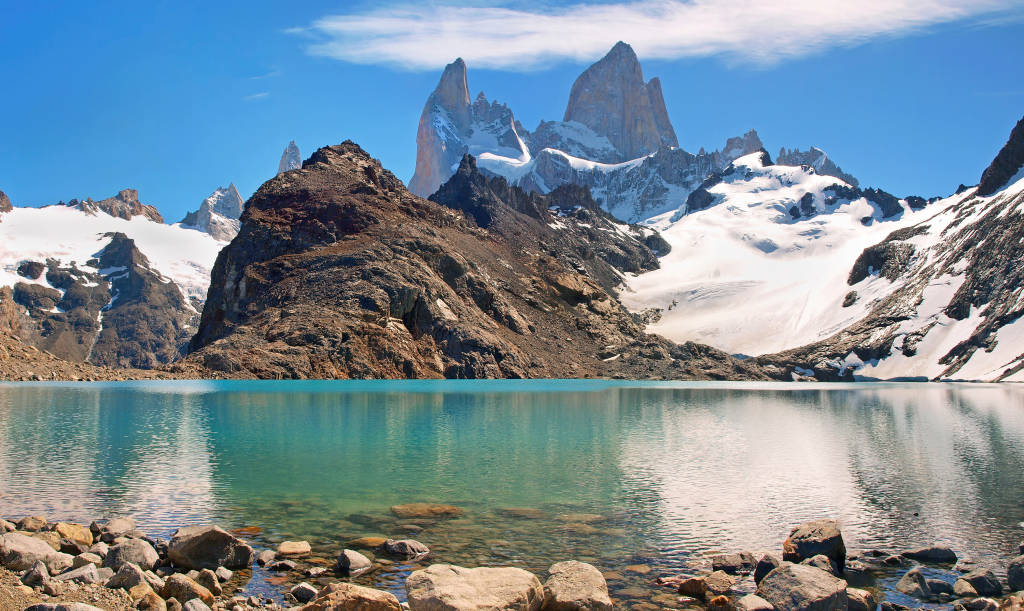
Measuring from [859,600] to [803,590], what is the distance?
59.8 inches

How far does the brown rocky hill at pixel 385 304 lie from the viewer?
118 m

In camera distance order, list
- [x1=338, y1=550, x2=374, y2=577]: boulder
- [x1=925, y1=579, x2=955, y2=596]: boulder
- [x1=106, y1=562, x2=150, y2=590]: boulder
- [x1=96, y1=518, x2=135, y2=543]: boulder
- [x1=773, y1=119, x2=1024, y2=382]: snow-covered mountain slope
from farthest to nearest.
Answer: [x1=773, y1=119, x2=1024, y2=382]: snow-covered mountain slope < [x1=96, y1=518, x2=135, y2=543]: boulder < [x1=338, y1=550, x2=374, y2=577]: boulder < [x1=925, y1=579, x2=955, y2=596]: boulder < [x1=106, y1=562, x2=150, y2=590]: boulder

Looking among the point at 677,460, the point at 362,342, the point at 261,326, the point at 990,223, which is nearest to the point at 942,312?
the point at 990,223

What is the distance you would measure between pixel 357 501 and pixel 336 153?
513 ft

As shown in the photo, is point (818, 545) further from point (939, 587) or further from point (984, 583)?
point (984, 583)

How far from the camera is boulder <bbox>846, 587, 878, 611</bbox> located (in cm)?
1641

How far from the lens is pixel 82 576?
15711mm

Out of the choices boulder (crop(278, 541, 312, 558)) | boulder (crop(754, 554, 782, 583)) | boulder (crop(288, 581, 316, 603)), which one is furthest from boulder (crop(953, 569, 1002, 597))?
boulder (crop(278, 541, 312, 558))

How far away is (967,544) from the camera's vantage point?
22422 millimetres

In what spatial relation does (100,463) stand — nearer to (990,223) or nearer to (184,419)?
(184,419)

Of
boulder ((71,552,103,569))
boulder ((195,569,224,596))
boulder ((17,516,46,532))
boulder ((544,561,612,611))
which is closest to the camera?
boulder ((544,561,612,611))

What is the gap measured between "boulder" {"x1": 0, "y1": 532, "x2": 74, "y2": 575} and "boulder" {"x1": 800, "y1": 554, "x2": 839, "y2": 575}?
17.6 metres

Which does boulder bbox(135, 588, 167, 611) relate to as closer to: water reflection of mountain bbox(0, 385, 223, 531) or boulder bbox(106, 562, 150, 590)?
boulder bbox(106, 562, 150, 590)

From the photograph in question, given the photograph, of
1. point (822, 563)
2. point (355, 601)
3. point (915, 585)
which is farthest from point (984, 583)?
point (355, 601)
